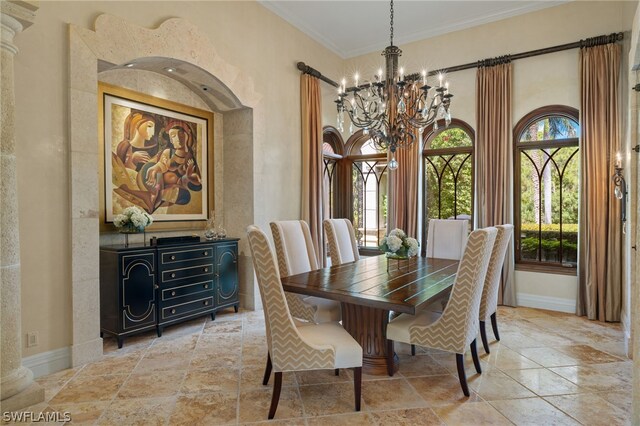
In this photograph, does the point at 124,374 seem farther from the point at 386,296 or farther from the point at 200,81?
the point at 200,81

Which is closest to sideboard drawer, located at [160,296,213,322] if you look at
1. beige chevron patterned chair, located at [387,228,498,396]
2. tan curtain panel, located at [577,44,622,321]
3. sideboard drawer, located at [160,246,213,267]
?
sideboard drawer, located at [160,246,213,267]

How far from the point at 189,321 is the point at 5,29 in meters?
3.08

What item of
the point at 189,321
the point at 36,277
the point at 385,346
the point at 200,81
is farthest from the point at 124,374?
the point at 200,81

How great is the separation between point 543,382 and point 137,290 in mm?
3523

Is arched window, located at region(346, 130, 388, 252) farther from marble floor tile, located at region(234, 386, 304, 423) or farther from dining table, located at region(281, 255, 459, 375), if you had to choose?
marble floor tile, located at region(234, 386, 304, 423)

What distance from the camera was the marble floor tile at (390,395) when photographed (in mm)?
2416

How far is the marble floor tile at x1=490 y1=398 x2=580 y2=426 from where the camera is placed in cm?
224

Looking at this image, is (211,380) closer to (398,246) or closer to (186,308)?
(186,308)

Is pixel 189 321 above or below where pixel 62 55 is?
below

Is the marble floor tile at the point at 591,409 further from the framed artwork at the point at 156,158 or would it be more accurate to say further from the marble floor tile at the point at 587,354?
the framed artwork at the point at 156,158

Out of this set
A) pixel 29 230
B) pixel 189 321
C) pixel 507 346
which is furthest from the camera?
pixel 189 321

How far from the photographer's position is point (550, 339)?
3.65m

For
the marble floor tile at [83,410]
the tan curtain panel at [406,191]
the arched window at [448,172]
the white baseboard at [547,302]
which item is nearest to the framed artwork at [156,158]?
the marble floor tile at [83,410]

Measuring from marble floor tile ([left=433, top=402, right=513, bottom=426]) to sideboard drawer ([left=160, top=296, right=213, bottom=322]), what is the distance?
2676 millimetres
